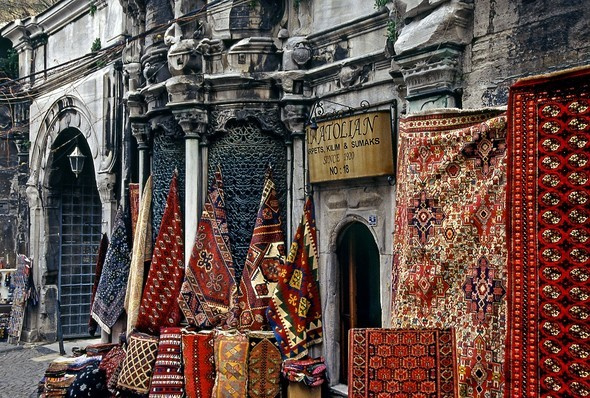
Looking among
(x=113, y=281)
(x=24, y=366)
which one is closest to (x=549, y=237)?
(x=113, y=281)

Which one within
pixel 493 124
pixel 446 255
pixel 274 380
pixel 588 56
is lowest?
pixel 274 380

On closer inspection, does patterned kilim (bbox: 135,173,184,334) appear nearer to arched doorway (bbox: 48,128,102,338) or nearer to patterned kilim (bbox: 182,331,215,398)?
patterned kilim (bbox: 182,331,215,398)

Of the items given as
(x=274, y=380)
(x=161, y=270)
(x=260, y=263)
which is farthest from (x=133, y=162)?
A: (x=274, y=380)

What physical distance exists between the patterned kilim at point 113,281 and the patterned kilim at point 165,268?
1111 mm

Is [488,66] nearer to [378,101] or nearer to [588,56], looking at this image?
[588,56]

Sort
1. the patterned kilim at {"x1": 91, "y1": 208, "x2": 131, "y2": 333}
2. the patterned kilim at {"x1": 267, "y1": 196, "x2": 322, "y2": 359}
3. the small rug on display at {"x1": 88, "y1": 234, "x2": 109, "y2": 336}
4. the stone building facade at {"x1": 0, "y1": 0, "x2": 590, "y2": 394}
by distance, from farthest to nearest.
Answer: the small rug on display at {"x1": 88, "y1": 234, "x2": 109, "y2": 336}
the patterned kilim at {"x1": 91, "y1": 208, "x2": 131, "y2": 333}
the patterned kilim at {"x1": 267, "y1": 196, "x2": 322, "y2": 359}
the stone building facade at {"x1": 0, "y1": 0, "x2": 590, "y2": 394}

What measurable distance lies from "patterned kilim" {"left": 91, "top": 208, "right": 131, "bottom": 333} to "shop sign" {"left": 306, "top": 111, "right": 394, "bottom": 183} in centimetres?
344

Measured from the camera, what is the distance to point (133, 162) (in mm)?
10586

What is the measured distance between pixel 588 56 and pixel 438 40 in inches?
46.7

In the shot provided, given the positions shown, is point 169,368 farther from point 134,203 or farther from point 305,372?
point 134,203

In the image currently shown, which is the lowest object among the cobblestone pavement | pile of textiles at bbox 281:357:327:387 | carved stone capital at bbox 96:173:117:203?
the cobblestone pavement

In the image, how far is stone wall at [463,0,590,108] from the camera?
4516mm

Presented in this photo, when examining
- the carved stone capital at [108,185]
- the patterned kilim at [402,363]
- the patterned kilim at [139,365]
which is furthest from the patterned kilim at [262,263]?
the carved stone capital at [108,185]

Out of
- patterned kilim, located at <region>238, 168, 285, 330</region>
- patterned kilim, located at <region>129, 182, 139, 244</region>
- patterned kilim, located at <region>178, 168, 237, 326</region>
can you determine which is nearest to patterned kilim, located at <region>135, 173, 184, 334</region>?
patterned kilim, located at <region>178, 168, 237, 326</region>
